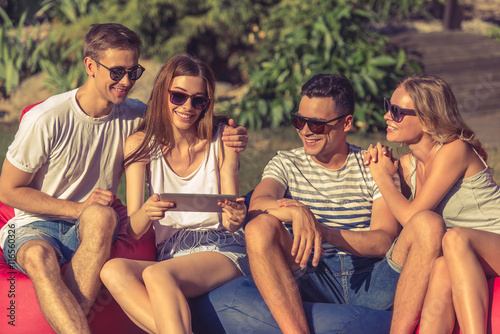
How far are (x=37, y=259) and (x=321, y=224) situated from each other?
142 cm

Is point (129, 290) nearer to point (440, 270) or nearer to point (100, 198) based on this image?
point (100, 198)

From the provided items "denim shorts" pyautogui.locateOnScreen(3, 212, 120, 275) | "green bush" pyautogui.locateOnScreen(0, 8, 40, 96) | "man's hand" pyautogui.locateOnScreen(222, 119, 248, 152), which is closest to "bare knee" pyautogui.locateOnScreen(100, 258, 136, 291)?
"denim shorts" pyautogui.locateOnScreen(3, 212, 120, 275)

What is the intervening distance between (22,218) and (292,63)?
6327mm

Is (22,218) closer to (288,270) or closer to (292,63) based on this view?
(288,270)

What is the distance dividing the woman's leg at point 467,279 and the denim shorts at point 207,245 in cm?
107

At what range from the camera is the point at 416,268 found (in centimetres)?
310

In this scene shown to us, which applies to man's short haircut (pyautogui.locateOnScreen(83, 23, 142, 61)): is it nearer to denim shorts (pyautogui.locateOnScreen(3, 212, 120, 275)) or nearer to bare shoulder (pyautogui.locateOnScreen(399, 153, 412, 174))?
denim shorts (pyautogui.locateOnScreen(3, 212, 120, 275))

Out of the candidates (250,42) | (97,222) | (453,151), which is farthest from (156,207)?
(250,42)

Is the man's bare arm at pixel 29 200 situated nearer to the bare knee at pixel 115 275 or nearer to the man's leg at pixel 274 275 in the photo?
the bare knee at pixel 115 275

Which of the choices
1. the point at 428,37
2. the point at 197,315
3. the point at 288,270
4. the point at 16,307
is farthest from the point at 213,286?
the point at 428,37

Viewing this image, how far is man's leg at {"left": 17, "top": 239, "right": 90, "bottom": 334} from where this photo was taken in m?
3.13

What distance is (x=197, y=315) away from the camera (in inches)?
133

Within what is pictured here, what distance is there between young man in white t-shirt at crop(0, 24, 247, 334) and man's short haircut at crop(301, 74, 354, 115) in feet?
1.51

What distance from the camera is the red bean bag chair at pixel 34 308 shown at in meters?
3.38
